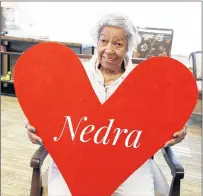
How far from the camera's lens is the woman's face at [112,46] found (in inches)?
52.1

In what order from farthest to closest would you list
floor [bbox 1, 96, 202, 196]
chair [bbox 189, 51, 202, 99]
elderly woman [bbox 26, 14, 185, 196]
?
1. chair [bbox 189, 51, 202, 99]
2. floor [bbox 1, 96, 202, 196]
3. elderly woman [bbox 26, 14, 185, 196]

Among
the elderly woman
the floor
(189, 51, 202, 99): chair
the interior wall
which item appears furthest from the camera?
the interior wall

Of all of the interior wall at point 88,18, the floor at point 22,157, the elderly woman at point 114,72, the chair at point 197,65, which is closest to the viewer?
the elderly woman at point 114,72

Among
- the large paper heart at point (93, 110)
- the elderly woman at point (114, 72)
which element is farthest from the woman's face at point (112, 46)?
the large paper heart at point (93, 110)

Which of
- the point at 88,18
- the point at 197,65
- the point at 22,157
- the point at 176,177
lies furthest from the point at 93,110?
the point at 88,18

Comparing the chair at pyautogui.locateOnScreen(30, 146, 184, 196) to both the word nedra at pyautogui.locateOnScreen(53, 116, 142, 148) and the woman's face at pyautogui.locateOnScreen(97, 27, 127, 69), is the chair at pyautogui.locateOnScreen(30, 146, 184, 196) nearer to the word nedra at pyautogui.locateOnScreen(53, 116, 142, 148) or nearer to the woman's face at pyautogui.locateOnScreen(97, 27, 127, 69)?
the word nedra at pyautogui.locateOnScreen(53, 116, 142, 148)

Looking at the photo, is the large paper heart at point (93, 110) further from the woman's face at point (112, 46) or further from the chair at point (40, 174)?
the woman's face at point (112, 46)

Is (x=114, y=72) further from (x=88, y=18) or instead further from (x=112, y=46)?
(x=88, y=18)

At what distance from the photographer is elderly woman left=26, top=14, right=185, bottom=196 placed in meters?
1.28

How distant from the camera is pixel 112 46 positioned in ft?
4.40

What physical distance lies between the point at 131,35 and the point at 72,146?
0.59 metres

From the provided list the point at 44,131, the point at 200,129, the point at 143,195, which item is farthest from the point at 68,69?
the point at 200,129

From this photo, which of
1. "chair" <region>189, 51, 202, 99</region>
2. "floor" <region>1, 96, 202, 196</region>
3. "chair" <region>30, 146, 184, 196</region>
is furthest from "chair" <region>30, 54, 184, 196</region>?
"chair" <region>189, 51, 202, 99</region>

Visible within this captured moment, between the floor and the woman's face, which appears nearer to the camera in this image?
the woman's face
